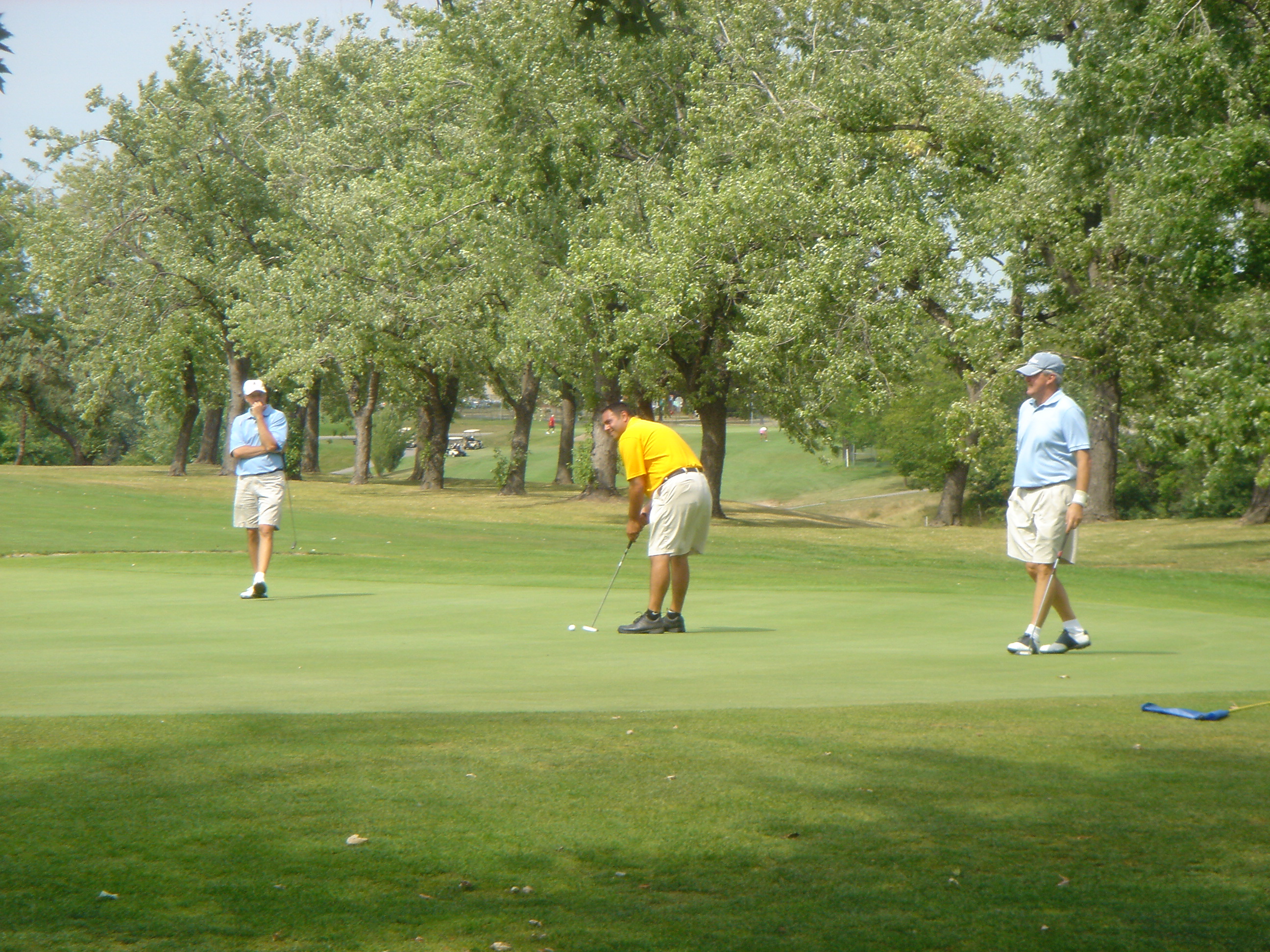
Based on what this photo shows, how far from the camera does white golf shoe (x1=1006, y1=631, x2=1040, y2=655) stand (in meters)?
9.86

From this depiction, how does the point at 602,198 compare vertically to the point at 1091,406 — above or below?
above

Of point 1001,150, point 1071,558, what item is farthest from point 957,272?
point 1071,558

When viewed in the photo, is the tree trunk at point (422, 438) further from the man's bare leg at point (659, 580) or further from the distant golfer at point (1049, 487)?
the distant golfer at point (1049, 487)

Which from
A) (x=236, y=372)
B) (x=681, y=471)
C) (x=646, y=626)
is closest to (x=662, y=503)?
(x=681, y=471)

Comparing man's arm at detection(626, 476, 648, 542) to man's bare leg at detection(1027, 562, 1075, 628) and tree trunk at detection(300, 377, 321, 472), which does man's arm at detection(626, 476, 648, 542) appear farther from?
tree trunk at detection(300, 377, 321, 472)

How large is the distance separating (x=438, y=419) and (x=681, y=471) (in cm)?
4094

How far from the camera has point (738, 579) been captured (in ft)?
65.6

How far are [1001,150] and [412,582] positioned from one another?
21.4 metres

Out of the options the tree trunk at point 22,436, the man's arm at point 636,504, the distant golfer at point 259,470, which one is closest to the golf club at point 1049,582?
the man's arm at point 636,504

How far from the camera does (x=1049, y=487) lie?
10734mm

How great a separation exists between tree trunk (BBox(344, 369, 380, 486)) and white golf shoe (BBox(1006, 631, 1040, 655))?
49.6 meters

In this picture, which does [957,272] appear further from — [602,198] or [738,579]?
[738,579]

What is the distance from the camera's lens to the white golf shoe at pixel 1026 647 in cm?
986

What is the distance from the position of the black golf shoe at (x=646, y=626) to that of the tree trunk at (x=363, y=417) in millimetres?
47637
